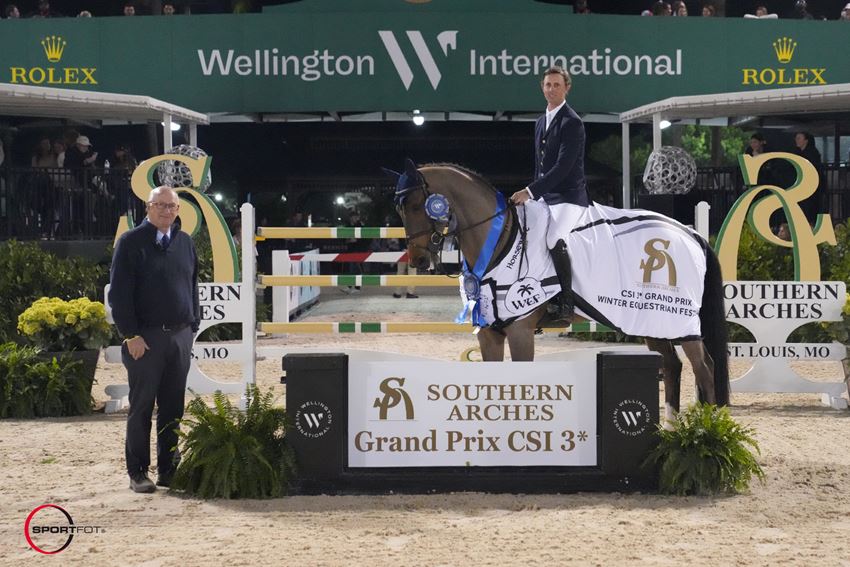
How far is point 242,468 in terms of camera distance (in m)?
5.96

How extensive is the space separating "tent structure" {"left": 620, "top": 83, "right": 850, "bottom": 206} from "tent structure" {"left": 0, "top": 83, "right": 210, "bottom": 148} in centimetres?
681

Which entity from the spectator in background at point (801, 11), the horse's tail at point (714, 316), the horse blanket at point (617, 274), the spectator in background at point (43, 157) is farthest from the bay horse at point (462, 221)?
the spectator in background at point (801, 11)

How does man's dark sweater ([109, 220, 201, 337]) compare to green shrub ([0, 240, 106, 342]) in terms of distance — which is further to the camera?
green shrub ([0, 240, 106, 342])

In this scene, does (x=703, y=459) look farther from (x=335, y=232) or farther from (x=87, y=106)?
(x=87, y=106)

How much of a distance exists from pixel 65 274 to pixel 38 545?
6.48 metres

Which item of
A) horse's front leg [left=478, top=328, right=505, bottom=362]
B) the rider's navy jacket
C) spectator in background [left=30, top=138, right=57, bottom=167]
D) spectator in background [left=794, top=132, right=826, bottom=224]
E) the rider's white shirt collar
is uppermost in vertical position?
spectator in background [left=30, top=138, right=57, bottom=167]

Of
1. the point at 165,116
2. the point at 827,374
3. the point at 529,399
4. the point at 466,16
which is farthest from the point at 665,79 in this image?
the point at 529,399

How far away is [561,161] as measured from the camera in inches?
266

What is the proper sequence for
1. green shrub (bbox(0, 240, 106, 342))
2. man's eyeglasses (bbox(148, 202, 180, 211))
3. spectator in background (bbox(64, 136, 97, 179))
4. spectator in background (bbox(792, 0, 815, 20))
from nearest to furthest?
man's eyeglasses (bbox(148, 202, 180, 211)) → green shrub (bbox(0, 240, 106, 342)) → spectator in background (bbox(64, 136, 97, 179)) → spectator in background (bbox(792, 0, 815, 20))

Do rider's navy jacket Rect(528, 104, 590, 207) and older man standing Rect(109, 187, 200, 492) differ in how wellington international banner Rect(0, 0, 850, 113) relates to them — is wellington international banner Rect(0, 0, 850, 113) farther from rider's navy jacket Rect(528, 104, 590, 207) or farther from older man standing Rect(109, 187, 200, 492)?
older man standing Rect(109, 187, 200, 492)

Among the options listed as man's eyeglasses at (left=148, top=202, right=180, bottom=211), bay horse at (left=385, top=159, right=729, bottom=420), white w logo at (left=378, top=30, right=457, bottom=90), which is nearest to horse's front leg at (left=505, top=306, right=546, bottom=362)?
bay horse at (left=385, top=159, right=729, bottom=420)

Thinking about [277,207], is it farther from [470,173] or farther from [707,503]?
[707,503]

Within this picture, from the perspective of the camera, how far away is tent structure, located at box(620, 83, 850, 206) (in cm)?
1296

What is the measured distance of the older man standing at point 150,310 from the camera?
236 inches
